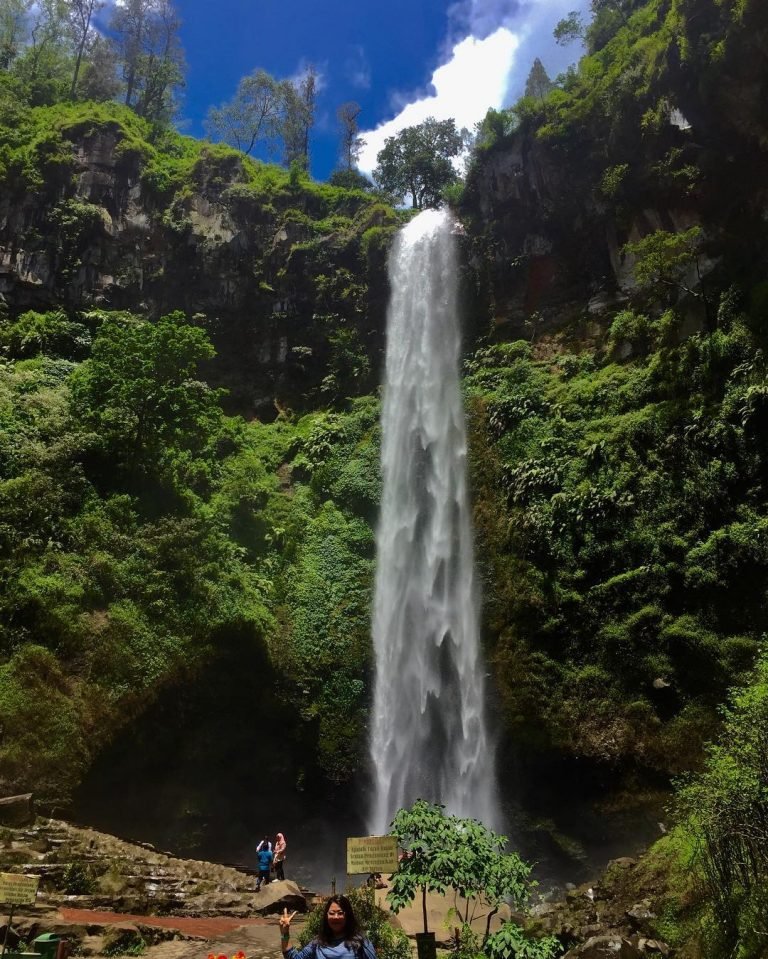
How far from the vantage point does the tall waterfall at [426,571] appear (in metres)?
15.3

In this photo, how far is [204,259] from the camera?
25.6m

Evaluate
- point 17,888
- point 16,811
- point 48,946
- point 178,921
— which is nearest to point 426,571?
point 16,811

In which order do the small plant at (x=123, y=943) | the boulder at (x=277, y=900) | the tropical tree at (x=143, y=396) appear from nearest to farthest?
the small plant at (x=123, y=943), the boulder at (x=277, y=900), the tropical tree at (x=143, y=396)

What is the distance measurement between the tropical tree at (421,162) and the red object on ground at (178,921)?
29.5 m

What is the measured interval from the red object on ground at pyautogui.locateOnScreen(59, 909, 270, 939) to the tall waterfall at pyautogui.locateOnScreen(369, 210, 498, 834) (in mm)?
6178

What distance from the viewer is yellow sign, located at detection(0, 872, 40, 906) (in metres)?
5.64

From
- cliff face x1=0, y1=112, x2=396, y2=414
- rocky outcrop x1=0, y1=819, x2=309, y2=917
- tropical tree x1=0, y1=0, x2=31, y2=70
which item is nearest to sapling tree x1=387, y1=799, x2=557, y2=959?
rocky outcrop x1=0, y1=819, x2=309, y2=917

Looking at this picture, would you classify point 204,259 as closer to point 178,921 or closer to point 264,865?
point 264,865

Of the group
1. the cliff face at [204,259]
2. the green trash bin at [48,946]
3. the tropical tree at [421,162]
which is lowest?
the green trash bin at [48,946]

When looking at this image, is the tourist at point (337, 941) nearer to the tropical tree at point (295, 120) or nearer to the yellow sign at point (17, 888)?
the yellow sign at point (17, 888)

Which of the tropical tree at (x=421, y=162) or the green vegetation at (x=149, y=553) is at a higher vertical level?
the tropical tree at (x=421, y=162)

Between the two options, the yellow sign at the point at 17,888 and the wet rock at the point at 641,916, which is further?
the wet rock at the point at 641,916

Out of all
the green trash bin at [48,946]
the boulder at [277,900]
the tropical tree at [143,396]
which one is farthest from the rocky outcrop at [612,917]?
the tropical tree at [143,396]

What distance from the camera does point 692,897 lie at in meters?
7.80
